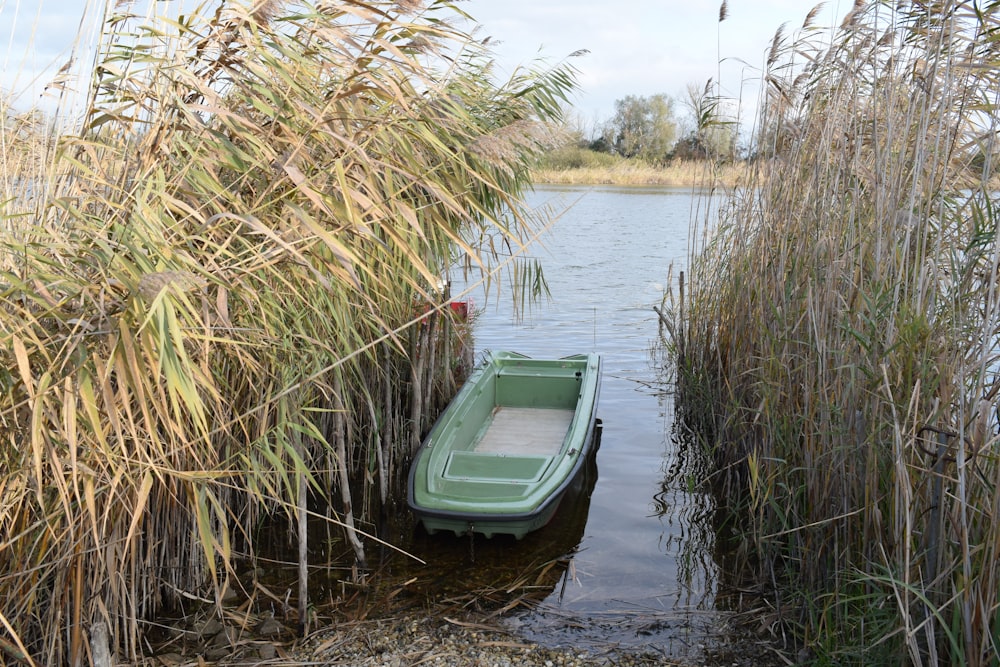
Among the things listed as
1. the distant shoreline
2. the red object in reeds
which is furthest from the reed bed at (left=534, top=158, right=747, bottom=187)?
the red object in reeds

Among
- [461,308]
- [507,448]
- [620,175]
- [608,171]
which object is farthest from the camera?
[620,175]

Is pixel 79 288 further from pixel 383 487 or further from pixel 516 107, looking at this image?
pixel 516 107

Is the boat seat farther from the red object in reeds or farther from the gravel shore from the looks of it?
the red object in reeds

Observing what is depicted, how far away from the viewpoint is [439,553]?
165 inches

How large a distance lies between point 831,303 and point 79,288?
2.44 metres

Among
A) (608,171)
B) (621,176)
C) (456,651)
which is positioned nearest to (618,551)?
(456,651)

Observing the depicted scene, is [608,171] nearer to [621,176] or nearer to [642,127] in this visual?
[621,176]

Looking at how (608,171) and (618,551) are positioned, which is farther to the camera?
(608,171)

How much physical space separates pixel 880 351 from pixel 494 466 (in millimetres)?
2324

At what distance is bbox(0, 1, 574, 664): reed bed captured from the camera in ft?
6.91

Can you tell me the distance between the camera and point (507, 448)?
5.33 m

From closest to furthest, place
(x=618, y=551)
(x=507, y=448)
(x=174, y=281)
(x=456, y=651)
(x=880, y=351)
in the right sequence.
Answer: (x=174, y=281) < (x=880, y=351) < (x=456, y=651) < (x=618, y=551) < (x=507, y=448)

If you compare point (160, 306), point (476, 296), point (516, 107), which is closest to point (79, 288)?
point (160, 306)

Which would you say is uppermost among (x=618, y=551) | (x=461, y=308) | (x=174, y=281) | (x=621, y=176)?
(x=621, y=176)
